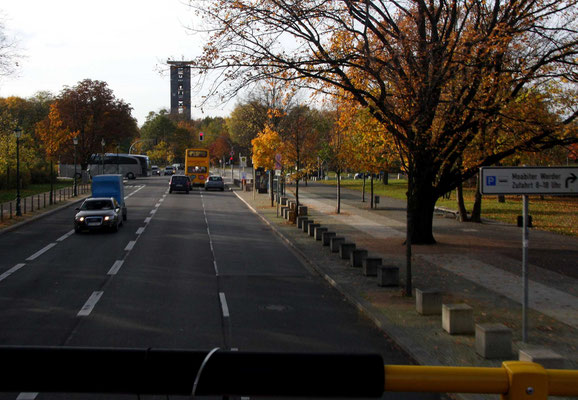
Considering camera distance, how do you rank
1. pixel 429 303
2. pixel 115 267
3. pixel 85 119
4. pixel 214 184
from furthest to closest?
pixel 85 119 < pixel 214 184 < pixel 115 267 < pixel 429 303

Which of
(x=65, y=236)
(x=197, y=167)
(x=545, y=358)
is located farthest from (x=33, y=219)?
(x=197, y=167)

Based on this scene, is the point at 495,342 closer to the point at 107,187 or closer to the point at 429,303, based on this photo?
the point at 429,303

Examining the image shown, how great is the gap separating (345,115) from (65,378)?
1922 centimetres

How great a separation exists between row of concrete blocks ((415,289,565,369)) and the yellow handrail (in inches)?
188

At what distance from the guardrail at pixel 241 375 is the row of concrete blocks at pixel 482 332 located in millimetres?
4873

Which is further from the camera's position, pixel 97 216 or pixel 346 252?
pixel 97 216

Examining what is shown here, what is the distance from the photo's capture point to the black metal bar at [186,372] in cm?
258

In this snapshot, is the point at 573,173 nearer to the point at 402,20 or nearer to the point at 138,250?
the point at 402,20

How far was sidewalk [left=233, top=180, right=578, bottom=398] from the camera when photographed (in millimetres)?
9242

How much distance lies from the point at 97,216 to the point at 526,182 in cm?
1962

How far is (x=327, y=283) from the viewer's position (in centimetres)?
1476

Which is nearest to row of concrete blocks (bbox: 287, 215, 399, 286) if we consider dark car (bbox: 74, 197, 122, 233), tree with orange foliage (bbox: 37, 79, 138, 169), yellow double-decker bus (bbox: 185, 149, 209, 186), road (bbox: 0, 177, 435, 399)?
road (bbox: 0, 177, 435, 399)

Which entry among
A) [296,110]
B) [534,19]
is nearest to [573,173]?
[534,19]

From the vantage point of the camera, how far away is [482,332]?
8383 mm
